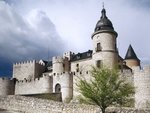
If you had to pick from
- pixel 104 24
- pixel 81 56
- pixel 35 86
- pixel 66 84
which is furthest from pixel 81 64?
pixel 104 24

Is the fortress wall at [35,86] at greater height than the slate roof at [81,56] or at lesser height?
lesser

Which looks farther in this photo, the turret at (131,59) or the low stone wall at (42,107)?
the turret at (131,59)

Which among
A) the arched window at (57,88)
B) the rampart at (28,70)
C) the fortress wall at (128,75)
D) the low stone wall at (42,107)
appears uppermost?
the rampart at (28,70)

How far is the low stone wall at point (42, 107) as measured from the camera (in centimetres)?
2503

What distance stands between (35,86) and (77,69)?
870 cm

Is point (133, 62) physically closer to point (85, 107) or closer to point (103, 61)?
point (103, 61)

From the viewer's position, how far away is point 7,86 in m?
55.4

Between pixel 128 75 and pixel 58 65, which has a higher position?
pixel 58 65

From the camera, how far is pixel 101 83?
2509 centimetres

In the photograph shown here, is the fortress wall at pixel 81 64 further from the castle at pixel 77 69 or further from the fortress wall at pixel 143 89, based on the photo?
the fortress wall at pixel 143 89

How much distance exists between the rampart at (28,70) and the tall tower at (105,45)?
16.2 meters

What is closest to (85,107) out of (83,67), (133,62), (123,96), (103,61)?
(123,96)

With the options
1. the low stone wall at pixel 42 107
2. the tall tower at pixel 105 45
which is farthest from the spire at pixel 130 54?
the low stone wall at pixel 42 107

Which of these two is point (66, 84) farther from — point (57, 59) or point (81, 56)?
point (81, 56)
